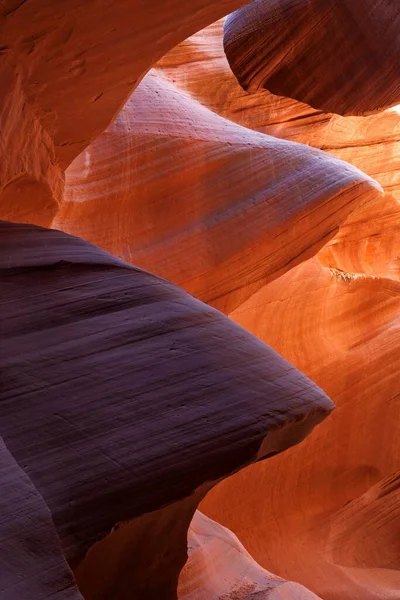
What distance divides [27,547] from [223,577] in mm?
2187

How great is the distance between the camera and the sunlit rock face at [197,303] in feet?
5.64

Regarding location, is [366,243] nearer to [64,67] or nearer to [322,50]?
[322,50]

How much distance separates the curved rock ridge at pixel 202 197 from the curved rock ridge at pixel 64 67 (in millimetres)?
1325

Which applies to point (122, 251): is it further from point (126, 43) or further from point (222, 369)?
point (222, 369)

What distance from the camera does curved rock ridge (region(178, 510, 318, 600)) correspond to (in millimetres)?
3279

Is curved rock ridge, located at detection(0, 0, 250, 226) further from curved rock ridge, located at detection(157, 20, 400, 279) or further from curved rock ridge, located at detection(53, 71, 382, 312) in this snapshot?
curved rock ridge, located at detection(157, 20, 400, 279)

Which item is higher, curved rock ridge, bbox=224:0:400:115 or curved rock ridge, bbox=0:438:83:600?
curved rock ridge, bbox=224:0:400:115

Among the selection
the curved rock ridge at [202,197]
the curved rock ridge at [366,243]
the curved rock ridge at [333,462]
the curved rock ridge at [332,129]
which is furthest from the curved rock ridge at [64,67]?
the curved rock ridge at [366,243]

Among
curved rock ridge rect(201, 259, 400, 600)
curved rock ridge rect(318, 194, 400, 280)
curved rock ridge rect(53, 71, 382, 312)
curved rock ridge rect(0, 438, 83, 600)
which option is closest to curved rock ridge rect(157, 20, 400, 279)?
curved rock ridge rect(318, 194, 400, 280)

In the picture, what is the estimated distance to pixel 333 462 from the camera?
629 centimetres

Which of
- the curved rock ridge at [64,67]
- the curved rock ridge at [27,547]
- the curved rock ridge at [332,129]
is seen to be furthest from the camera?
the curved rock ridge at [332,129]

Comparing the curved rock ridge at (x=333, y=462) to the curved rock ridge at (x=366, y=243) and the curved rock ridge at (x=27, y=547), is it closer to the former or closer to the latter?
the curved rock ridge at (x=366, y=243)

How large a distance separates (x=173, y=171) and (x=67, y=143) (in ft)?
5.26

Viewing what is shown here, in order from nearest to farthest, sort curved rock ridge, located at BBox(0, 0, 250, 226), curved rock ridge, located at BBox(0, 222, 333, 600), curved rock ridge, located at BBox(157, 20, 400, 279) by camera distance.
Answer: curved rock ridge, located at BBox(0, 222, 333, 600)
curved rock ridge, located at BBox(0, 0, 250, 226)
curved rock ridge, located at BBox(157, 20, 400, 279)
